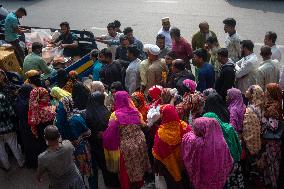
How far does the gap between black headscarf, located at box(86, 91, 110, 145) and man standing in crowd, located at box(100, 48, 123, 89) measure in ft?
5.25

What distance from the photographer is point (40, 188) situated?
7.00 m

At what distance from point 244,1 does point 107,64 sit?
29.1ft

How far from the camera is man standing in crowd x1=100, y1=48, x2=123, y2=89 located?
7871 mm

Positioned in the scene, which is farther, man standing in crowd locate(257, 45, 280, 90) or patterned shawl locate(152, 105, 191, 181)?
man standing in crowd locate(257, 45, 280, 90)

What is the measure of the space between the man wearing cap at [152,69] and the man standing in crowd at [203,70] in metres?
0.62

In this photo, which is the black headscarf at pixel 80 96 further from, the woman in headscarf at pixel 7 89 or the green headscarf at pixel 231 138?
the green headscarf at pixel 231 138

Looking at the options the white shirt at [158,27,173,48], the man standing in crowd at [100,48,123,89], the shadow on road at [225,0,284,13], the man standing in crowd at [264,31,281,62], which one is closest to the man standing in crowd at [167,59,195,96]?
the man standing in crowd at [100,48,123,89]

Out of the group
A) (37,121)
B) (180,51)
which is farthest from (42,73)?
(180,51)

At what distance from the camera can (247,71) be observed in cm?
761

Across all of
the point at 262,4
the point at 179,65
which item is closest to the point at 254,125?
the point at 179,65

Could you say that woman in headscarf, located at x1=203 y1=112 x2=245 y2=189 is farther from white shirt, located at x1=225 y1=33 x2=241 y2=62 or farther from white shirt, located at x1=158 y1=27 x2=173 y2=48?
white shirt, located at x1=158 y1=27 x2=173 y2=48

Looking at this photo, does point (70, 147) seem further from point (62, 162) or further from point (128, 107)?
point (128, 107)

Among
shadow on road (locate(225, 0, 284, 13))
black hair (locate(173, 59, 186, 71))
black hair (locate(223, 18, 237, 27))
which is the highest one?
black hair (locate(223, 18, 237, 27))

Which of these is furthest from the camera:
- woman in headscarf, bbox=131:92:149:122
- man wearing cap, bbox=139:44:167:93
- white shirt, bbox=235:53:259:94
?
man wearing cap, bbox=139:44:167:93
